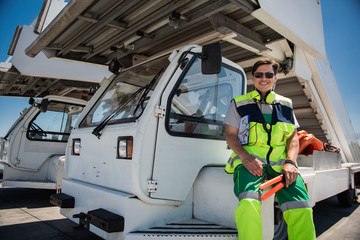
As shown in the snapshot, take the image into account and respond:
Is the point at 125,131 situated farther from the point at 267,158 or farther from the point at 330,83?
the point at 330,83

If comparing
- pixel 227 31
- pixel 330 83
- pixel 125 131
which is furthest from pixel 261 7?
pixel 330 83

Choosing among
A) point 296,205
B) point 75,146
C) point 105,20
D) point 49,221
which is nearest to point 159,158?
point 296,205

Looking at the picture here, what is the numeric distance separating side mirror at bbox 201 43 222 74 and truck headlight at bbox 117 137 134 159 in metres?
0.82

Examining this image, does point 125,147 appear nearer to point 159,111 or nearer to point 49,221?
point 159,111

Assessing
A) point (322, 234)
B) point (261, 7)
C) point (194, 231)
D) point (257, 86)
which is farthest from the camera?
point (322, 234)

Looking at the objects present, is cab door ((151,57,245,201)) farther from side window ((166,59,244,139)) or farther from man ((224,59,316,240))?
man ((224,59,316,240))

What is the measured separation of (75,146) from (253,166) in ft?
6.52

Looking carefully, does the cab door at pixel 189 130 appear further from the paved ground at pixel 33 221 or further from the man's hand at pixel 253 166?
the paved ground at pixel 33 221

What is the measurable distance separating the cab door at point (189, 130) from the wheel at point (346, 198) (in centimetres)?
353

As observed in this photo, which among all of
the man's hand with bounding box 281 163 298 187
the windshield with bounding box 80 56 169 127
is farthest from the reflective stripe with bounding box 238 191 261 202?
the windshield with bounding box 80 56 169 127

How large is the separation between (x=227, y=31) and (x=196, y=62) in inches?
24.8

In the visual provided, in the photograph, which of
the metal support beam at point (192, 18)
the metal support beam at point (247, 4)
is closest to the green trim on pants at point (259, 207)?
the metal support beam at point (247, 4)

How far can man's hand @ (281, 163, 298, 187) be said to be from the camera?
1.95m

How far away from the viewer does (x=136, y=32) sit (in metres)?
3.23
